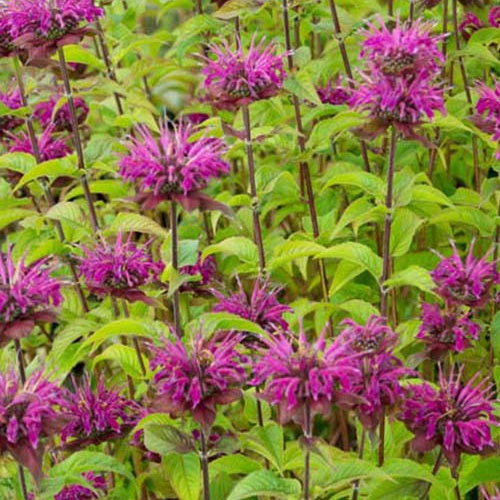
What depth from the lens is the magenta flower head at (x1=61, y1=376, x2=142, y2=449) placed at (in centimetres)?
175

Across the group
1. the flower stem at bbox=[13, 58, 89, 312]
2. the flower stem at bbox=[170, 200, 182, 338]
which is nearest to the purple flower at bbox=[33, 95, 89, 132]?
the flower stem at bbox=[13, 58, 89, 312]

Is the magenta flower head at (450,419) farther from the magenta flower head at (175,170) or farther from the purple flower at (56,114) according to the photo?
the purple flower at (56,114)

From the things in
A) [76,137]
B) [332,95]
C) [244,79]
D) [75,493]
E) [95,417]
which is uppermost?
[244,79]

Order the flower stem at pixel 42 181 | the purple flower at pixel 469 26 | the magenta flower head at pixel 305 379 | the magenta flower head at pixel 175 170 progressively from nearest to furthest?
the magenta flower head at pixel 305 379 → the magenta flower head at pixel 175 170 → the flower stem at pixel 42 181 → the purple flower at pixel 469 26

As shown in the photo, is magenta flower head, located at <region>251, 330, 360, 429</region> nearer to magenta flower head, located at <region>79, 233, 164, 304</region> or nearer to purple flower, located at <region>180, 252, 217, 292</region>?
magenta flower head, located at <region>79, 233, 164, 304</region>

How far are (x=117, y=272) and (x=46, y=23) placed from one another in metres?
0.54

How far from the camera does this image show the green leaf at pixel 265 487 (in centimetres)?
141

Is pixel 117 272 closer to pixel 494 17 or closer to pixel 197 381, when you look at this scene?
pixel 197 381

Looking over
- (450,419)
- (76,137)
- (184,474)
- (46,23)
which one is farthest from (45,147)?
(450,419)

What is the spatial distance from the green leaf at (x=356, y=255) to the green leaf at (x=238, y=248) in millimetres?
195

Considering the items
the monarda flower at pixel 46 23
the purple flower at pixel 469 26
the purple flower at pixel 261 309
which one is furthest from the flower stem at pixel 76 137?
the purple flower at pixel 469 26

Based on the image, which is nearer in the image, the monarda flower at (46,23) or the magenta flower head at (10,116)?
the monarda flower at (46,23)

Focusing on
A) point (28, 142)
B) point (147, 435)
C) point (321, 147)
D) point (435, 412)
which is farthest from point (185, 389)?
point (28, 142)

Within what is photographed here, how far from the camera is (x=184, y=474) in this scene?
1633 mm
